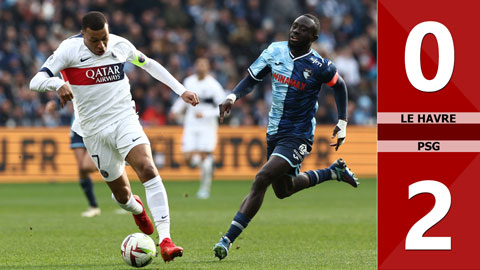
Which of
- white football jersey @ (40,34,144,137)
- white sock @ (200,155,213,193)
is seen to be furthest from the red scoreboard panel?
white sock @ (200,155,213,193)

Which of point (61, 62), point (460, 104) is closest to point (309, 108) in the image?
point (61, 62)

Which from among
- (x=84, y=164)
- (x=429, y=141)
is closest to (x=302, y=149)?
(x=429, y=141)

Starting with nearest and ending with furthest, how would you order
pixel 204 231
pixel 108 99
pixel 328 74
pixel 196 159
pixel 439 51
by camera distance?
pixel 439 51 < pixel 108 99 < pixel 328 74 < pixel 204 231 < pixel 196 159

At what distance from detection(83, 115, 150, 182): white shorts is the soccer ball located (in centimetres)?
91

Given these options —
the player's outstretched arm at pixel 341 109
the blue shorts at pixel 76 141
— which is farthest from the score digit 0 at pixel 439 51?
the blue shorts at pixel 76 141

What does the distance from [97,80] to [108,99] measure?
0.20 metres

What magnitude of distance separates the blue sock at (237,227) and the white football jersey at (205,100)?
812 centimetres

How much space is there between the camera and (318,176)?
9789 mm

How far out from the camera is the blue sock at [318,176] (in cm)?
969

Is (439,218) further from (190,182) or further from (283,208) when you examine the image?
(190,182)

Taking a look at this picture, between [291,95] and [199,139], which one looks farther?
[199,139]

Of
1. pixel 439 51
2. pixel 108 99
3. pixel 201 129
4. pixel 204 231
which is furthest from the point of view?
pixel 201 129

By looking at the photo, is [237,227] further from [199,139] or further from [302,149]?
[199,139]

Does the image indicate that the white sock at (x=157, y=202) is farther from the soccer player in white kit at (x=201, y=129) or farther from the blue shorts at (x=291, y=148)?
the soccer player in white kit at (x=201, y=129)
